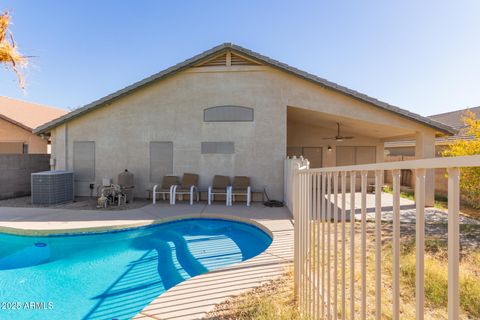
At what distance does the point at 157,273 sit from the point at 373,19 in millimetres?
11792

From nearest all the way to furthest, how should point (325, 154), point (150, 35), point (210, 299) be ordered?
point (210, 299), point (150, 35), point (325, 154)

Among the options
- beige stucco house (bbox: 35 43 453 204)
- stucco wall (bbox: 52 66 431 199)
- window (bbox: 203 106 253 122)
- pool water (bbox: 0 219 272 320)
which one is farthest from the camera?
window (bbox: 203 106 253 122)

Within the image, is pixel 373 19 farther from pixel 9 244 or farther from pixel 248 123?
pixel 9 244

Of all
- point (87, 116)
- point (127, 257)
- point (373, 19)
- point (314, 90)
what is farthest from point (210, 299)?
point (373, 19)

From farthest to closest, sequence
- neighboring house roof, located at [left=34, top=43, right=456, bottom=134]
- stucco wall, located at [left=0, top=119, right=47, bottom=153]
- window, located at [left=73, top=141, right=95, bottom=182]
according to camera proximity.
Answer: stucco wall, located at [left=0, top=119, right=47, bottom=153]
window, located at [left=73, top=141, right=95, bottom=182]
neighboring house roof, located at [left=34, top=43, right=456, bottom=134]

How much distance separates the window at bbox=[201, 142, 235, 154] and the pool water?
352cm

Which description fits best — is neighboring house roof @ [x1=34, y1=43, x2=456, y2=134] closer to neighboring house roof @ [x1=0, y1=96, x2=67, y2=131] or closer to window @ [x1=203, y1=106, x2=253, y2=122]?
window @ [x1=203, y1=106, x2=253, y2=122]

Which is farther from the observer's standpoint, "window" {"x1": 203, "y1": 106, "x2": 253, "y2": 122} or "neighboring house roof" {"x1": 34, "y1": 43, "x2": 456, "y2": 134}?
"window" {"x1": 203, "y1": 106, "x2": 253, "y2": 122}

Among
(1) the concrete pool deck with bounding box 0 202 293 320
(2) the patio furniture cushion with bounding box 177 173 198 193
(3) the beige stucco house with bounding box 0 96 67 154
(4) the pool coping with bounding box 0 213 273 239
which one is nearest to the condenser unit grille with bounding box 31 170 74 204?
(1) the concrete pool deck with bounding box 0 202 293 320

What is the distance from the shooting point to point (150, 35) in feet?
39.0

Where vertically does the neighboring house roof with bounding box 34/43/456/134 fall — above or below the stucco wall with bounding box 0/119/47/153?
above

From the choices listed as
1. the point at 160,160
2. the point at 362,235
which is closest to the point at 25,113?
the point at 160,160

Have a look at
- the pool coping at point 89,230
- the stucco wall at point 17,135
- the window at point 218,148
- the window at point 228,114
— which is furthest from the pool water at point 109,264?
the stucco wall at point 17,135

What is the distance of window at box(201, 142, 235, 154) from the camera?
998 cm
